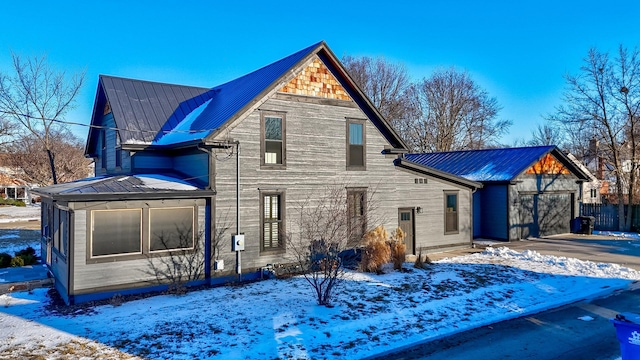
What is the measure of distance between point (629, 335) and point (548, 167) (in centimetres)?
2125

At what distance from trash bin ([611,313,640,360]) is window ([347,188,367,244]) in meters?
9.59

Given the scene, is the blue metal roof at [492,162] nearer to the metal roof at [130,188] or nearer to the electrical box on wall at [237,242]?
the electrical box on wall at [237,242]

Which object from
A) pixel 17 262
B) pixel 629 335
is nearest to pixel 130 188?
pixel 17 262

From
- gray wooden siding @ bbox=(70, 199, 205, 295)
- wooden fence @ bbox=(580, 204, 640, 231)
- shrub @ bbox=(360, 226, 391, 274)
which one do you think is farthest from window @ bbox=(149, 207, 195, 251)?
wooden fence @ bbox=(580, 204, 640, 231)

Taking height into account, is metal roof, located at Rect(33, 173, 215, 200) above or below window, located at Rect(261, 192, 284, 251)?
above

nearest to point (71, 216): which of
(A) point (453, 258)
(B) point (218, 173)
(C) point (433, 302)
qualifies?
(B) point (218, 173)

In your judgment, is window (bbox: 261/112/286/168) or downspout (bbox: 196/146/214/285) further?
window (bbox: 261/112/286/168)

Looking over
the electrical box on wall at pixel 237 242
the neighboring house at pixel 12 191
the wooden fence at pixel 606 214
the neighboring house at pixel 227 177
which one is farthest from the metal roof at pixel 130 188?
the neighboring house at pixel 12 191

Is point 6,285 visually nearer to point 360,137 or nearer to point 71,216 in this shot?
point 71,216

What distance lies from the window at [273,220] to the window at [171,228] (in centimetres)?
241

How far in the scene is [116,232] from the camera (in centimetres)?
1221

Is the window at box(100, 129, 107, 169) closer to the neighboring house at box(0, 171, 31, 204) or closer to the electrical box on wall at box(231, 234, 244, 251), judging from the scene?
the electrical box on wall at box(231, 234, 244, 251)

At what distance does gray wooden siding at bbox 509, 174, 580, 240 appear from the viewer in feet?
78.1

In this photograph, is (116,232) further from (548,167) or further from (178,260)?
(548,167)
